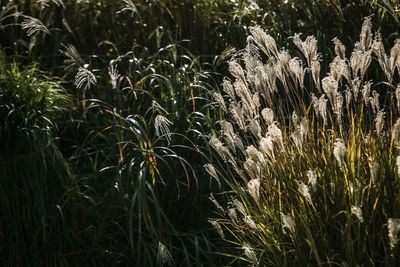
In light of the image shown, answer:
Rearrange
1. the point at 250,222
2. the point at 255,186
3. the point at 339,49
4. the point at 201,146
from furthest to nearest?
the point at 201,146, the point at 339,49, the point at 250,222, the point at 255,186

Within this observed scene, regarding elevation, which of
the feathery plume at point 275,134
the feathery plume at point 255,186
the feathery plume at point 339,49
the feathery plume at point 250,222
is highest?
the feathery plume at point 339,49

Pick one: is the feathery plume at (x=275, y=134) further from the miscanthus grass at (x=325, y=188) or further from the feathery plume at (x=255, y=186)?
the feathery plume at (x=255, y=186)

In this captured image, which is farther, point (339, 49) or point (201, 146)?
point (201, 146)

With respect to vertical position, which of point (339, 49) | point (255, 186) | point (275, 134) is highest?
point (339, 49)

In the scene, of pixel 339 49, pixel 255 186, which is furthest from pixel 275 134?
pixel 339 49

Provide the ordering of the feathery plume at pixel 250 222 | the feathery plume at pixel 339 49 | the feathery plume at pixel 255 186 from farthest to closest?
the feathery plume at pixel 339 49
the feathery plume at pixel 250 222
the feathery plume at pixel 255 186

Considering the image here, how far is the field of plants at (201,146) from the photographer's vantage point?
2.70m

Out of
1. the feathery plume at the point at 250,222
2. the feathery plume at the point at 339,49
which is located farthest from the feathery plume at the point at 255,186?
the feathery plume at the point at 339,49

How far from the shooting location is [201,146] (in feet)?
12.7

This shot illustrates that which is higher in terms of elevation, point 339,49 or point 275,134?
A: point 339,49

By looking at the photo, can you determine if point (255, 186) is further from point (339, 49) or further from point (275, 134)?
point (339, 49)

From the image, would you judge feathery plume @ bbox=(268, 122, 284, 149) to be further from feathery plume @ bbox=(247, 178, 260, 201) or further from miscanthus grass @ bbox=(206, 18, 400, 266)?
feathery plume @ bbox=(247, 178, 260, 201)

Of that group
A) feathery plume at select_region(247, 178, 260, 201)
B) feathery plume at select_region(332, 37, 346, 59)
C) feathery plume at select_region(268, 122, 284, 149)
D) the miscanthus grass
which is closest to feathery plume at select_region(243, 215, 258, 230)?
the miscanthus grass

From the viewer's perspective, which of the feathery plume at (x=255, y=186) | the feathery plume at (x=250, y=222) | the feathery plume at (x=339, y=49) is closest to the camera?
the feathery plume at (x=255, y=186)
